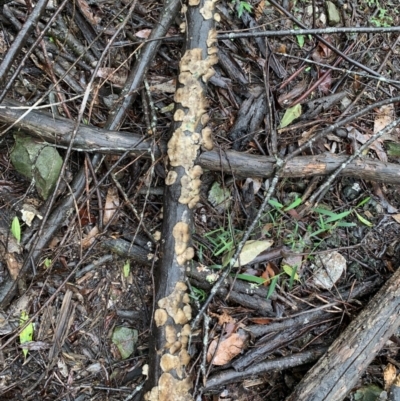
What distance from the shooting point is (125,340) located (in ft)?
8.28

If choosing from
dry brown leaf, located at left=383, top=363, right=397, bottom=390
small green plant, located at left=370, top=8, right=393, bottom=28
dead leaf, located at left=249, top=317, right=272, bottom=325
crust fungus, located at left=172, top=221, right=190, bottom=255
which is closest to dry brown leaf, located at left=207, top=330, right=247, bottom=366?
dead leaf, located at left=249, top=317, right=272, bottom=325

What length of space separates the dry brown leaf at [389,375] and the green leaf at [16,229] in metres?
2.36

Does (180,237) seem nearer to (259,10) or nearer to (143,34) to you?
(143,34)

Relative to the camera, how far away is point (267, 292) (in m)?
2.61

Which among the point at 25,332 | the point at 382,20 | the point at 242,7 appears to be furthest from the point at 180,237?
the point at 382,20

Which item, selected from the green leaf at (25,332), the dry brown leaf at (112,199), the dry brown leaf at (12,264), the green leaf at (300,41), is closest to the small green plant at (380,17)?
the green leaf at (300,41)

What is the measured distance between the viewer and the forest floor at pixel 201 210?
8.01 feet

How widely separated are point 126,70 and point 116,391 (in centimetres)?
195

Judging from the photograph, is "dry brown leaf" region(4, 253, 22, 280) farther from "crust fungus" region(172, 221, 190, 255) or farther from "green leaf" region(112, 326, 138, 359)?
"crust fungus" region(172, 221, 190, 255)

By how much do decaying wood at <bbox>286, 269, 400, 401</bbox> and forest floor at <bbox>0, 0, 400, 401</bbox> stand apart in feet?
0.37

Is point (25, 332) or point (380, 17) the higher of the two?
point (380, 17)

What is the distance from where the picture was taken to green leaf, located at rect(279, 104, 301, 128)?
2773 mm

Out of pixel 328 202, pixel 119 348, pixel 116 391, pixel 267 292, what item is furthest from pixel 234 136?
pixel 116 391

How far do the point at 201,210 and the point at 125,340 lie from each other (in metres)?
0.91
